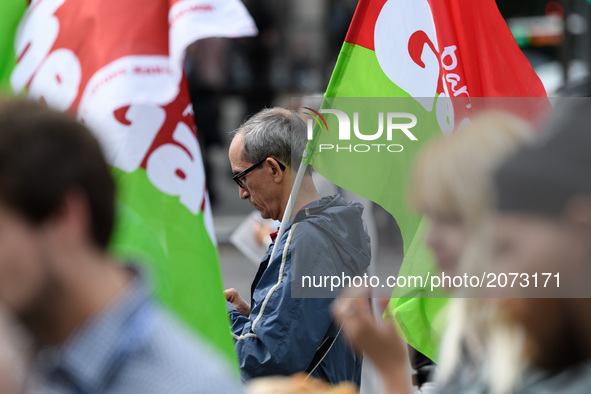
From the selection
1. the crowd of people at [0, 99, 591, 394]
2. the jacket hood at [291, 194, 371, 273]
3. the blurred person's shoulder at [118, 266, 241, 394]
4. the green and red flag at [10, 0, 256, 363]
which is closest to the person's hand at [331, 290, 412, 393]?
the crowd of people at [0, 99, 591, 394]

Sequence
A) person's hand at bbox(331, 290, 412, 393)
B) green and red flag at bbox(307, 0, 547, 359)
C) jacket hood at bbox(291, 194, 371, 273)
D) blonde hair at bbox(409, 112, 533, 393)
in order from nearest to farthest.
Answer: blonde hair at bbox(409, 112, 533, 393)
person's hand at bbox(331, 290, 412, 393)
jacket hood at bbox(291, 194, 371, 273)
green and red flag at bbox(307, 0, 547, 359)

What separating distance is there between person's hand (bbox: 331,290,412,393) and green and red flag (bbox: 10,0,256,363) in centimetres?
97

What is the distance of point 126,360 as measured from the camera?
4.38ft

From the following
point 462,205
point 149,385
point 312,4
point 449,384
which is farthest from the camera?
point 312,4

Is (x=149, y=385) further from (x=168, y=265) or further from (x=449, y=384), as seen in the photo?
(x=168, y=265)

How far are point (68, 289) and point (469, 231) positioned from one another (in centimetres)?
66

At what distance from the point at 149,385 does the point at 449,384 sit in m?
0.58

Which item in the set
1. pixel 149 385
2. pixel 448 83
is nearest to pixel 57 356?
pixel 149 385

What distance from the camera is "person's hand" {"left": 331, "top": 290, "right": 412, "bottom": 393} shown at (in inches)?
67.2

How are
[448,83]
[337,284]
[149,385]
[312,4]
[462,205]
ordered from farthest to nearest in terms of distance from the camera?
1. [312,4]
2. [448,83]
3. [337,284]
4. [462,205]
5. [149,385]

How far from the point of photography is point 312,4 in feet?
61.7

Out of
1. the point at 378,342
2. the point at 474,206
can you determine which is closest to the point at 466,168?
the point at 474,206

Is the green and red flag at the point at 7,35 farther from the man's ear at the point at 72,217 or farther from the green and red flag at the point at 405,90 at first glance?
the man's ear at the point at 72,217

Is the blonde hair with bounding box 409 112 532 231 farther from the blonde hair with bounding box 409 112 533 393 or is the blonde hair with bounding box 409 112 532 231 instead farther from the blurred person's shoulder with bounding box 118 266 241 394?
the blurred person's shoulder with bounding box 118 266 241 394
